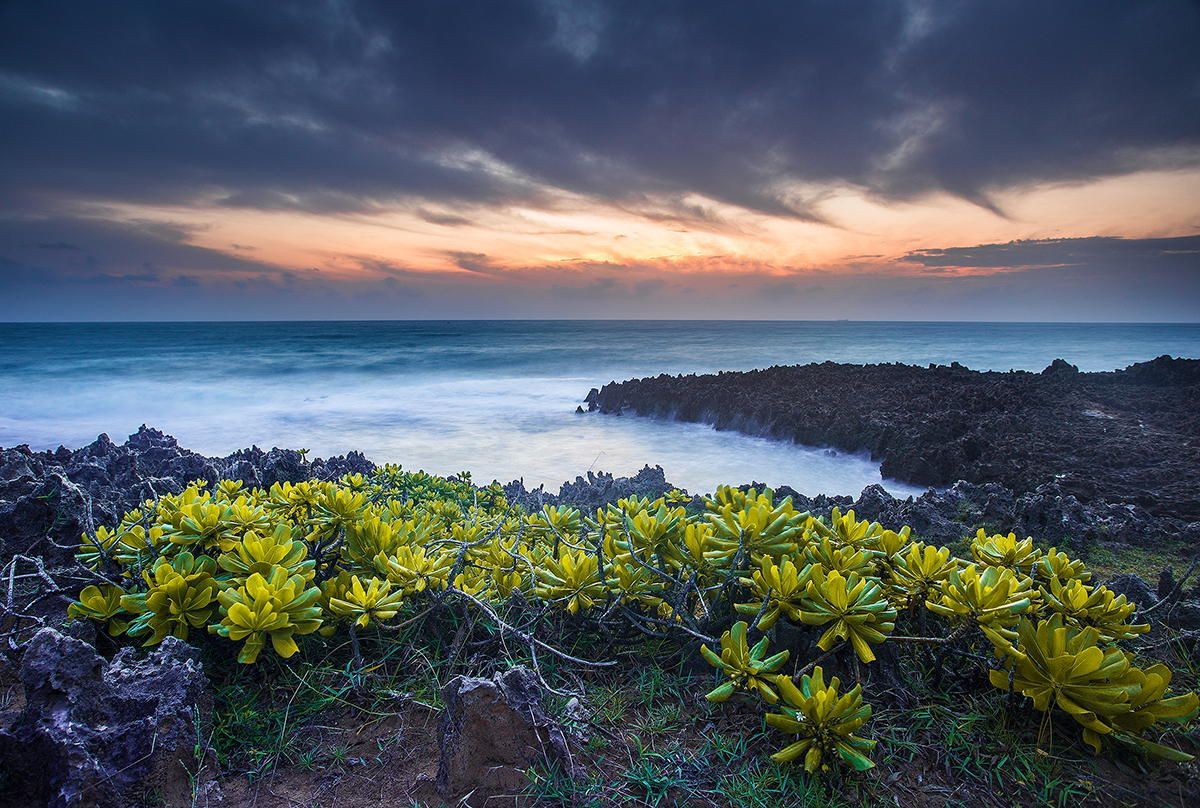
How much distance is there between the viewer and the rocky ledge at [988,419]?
5.75 m

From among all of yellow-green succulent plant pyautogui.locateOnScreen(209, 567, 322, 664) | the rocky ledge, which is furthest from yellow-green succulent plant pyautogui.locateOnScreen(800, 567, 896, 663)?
the rocky ledge

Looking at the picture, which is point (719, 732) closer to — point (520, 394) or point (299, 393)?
point (520, 394)

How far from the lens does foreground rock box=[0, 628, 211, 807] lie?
4.42ft

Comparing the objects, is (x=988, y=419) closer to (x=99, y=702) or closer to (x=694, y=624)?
(x=694, y=624)

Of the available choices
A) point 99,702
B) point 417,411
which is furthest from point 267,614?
point 417,411

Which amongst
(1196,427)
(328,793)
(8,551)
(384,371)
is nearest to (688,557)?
(328,793)

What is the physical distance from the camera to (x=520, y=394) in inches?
747

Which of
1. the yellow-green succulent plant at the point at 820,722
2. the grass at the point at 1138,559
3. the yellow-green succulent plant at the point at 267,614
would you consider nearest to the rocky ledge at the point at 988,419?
the grass at the point at 1138,559

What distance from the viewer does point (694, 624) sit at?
1810 millimetres

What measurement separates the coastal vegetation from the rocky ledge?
138 inches

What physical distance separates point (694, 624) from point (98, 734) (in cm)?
153

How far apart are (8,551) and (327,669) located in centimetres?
168

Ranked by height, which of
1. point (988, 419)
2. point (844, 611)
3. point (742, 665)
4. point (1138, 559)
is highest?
point (844, 611)

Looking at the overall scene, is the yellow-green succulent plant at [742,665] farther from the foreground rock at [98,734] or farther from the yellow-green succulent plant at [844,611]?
the foreground rock at [98,734]
